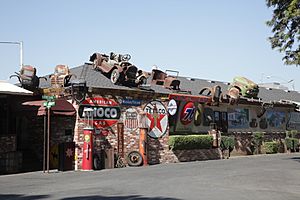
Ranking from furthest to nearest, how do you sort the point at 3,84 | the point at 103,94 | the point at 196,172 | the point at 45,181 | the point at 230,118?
1. the point at 230,118
2. the point at 103,94
3. the point at 3,84
4. the point at 196,172
5. the point at 45,181

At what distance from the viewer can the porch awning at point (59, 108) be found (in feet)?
65.2

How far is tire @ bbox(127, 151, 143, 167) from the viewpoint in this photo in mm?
22688

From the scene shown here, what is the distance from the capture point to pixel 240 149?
105 feet

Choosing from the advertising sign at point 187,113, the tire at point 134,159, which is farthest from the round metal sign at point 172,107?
the tire at point 134,159

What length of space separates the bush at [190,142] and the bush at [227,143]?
1.52 metres

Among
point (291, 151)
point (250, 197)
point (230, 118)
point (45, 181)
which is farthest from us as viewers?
point (291, 151)

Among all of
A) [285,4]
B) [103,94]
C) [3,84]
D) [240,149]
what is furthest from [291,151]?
[3,84]

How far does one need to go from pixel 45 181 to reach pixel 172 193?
5.60m

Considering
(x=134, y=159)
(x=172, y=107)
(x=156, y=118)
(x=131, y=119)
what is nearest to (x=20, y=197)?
(x=134, y=159)

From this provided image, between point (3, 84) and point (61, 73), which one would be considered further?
point (61, 73)

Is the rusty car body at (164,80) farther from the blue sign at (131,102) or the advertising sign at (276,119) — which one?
the advertising sign at (276,119)

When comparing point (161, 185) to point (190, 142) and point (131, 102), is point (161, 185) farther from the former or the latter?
point (190, 142)

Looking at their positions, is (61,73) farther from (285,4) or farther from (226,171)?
(285,4)

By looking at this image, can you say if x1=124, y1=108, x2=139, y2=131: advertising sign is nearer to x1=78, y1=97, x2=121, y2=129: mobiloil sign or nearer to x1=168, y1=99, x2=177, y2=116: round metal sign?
x1=78, y1=97, x2=121, y2=129: mobiloil sign
